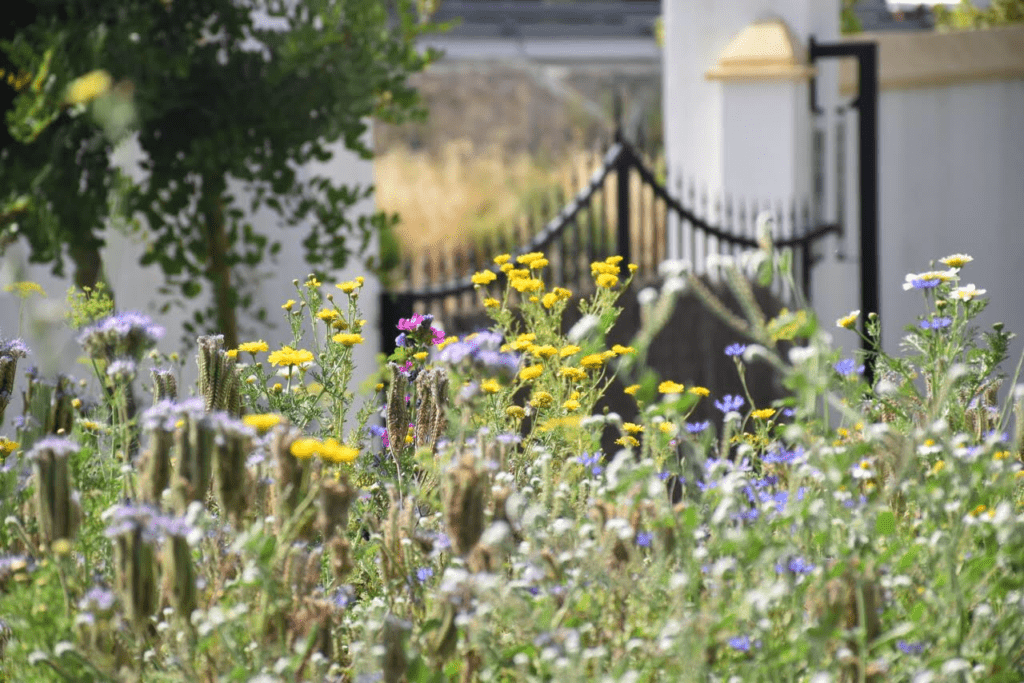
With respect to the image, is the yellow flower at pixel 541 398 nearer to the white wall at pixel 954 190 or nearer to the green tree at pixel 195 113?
the green tree at pixel 195 113

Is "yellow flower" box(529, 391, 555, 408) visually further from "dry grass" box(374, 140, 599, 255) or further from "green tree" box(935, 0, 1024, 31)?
"dry grass" box(374, 140, 599, 255)

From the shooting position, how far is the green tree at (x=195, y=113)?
3984 mm

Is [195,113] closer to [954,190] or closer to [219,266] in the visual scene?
[219,266]

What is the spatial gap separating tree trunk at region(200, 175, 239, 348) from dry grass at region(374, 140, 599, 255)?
5.29 meters

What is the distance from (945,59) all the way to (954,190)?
727 millimetres

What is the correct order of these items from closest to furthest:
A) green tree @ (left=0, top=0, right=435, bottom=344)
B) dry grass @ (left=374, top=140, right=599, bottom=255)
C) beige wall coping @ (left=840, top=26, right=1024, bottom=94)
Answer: green tree @ (left=0, top=0, right=435, bottom=344) < beige wall coping @ (left=840, top=26, right=1024, bottom=94) < dry grass @ (left=374, top=140, right=599, bottom=255)

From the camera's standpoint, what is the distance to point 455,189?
13.4 metres

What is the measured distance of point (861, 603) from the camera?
153cm

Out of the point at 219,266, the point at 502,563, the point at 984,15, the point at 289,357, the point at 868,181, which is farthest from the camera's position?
the point at 984,15

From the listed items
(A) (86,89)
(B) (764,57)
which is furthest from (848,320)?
(B) (764,57)

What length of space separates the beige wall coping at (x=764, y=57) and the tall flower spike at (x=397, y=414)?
4.47 meters

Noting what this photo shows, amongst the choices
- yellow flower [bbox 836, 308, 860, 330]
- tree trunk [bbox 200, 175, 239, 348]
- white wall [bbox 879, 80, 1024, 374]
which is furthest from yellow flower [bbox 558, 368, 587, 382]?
white wall [bbox 879, 80, 1024, 374]

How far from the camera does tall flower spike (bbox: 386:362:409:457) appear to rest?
232 centimetres

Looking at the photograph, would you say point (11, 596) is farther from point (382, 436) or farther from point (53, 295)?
point (53, 295)
